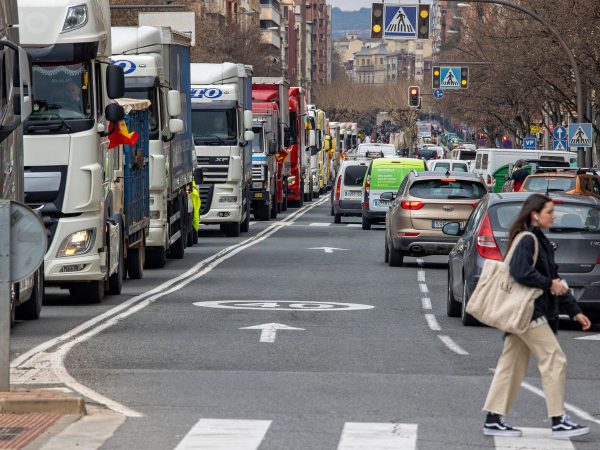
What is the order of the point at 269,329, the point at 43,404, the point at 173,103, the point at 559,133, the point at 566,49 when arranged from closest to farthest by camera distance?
1. the point at 43,404
2. the point at 269,329
3. the point at 173,103
4. the point at 566,49
5. the point at 559,133

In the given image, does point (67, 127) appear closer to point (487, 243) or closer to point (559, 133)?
point (487, 243)

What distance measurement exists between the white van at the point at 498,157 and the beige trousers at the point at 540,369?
4411 cm

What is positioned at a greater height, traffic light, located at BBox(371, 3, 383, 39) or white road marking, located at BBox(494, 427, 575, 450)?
traffic light, located at BBox(371, 3, 383, 39)

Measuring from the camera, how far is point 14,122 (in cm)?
1408

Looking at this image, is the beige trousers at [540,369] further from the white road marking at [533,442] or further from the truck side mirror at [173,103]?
the truck side mirror at [173,103]

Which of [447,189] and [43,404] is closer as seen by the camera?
[43,404]

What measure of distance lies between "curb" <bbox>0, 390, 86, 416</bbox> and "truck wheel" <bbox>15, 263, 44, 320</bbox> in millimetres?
6904

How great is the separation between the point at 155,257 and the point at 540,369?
58.5ft

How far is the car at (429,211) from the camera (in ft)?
94.2

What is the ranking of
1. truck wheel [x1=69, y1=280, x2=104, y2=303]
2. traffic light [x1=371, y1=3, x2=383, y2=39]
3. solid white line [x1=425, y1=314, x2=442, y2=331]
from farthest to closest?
traffic light [x1=371, y1=3, x2=383, y2=39]
truck wheel [x1=69, y1=280, x2=104, y2=303]
solid white line [x1=425, y1=314, x2=442, y2=331]

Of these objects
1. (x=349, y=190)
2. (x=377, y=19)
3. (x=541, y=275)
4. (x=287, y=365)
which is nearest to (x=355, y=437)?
(x=541, y=275)

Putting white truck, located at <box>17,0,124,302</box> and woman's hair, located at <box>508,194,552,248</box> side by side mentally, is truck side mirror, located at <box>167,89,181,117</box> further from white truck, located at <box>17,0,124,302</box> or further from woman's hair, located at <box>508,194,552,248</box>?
woman's hair, located at <box>508,194,552,248</box>

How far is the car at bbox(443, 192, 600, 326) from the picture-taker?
17.8 m

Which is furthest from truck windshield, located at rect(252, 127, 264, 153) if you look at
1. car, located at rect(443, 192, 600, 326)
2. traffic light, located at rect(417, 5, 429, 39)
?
car, located at rect(443, 192, 600, 326)
